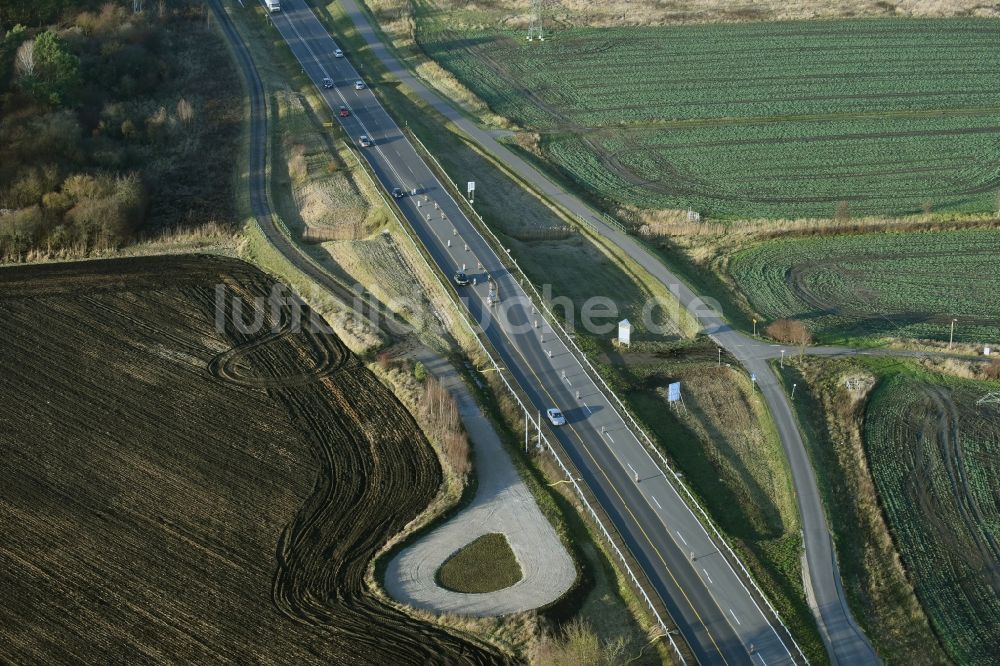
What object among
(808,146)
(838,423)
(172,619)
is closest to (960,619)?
(838,423)

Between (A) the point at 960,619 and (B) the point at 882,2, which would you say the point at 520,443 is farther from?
(B) the point at 882,2

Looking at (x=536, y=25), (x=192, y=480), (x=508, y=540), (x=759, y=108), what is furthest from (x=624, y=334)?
(x=536, y=25)

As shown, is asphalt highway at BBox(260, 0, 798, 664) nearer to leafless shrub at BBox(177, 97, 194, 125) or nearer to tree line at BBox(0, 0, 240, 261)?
leafless shrub at BBox(177, 97, 194, 125)

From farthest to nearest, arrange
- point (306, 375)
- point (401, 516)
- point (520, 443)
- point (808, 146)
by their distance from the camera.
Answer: point (808, 146), point (306, 375), point (520, 443), point (401, 516)

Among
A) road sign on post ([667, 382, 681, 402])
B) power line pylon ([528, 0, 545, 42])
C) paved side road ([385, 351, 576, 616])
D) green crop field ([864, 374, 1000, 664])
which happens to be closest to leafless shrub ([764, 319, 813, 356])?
green crop field ([864, 374, 1000, 664])

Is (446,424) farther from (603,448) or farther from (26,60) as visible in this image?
(26,60)
